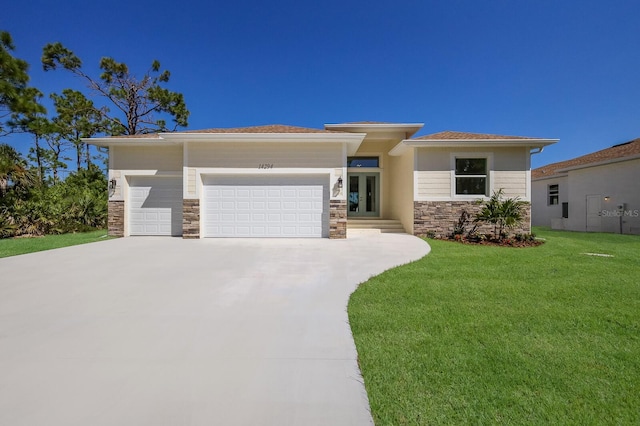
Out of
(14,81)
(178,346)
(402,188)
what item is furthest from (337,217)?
(14,81)

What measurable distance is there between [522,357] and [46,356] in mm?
4357

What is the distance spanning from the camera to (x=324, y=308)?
357cm

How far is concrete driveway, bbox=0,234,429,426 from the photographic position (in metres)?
1.87

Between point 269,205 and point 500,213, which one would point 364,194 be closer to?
point 269,205

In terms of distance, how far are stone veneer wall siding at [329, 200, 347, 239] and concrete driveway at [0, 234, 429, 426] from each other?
4.00 m

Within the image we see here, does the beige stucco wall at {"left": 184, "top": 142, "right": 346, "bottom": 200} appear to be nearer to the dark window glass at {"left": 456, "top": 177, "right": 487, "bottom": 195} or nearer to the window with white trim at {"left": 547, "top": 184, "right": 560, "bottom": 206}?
the dark window glass at {"left": 456, "top": 177, "right": 487, "bottom": 195}

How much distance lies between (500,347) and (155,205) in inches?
453

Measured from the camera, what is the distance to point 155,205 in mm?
10539

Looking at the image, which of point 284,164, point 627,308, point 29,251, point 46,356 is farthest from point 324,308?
point 29,251

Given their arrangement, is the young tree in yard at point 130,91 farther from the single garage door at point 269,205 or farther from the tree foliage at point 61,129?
the single garage door at point 269,205

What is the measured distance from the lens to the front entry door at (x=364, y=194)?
13219 mm

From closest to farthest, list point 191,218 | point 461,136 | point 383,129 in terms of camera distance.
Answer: point 191,218
point 461,136
point 383,129

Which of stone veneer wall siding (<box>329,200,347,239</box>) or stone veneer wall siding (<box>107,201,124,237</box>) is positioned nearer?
stone veneer wall siding (<box>329,200,347,239</box>)

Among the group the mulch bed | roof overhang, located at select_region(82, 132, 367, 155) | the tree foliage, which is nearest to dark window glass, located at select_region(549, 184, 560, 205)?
the mulch bed
